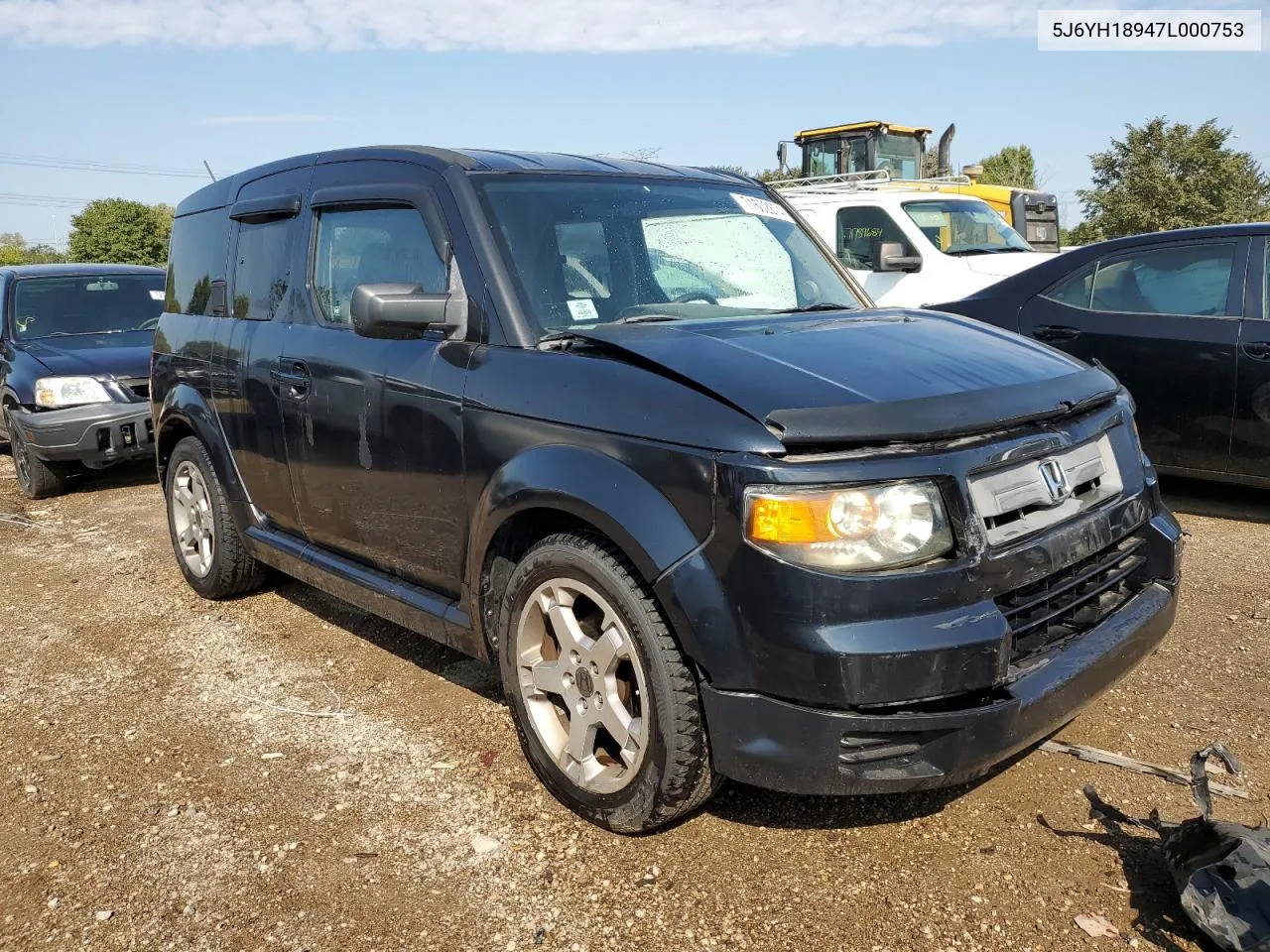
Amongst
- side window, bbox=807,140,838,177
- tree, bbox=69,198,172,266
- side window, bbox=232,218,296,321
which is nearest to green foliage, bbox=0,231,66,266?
tree, bbox=69,198,172,266

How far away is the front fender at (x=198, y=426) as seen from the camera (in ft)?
15.5

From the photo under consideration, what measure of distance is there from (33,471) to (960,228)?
28.6 feet

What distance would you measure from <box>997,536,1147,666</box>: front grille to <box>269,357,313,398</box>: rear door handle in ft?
8.55

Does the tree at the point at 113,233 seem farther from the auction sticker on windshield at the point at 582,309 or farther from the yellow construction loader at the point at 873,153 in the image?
the auction sticker on windshield at the point at 582,309

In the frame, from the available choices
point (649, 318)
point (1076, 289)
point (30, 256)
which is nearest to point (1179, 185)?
point (1076, 289)

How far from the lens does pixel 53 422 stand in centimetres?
782

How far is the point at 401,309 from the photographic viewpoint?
322cm

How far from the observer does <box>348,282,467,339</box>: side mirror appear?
10.6 feet

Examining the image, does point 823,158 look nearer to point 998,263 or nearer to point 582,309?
point 998,263

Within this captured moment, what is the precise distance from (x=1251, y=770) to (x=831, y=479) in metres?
1.80

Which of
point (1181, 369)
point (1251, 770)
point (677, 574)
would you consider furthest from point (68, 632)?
point (1181, 369)

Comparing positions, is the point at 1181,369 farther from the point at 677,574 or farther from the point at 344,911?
the point at 344,911

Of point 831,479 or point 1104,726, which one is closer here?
point 831,479

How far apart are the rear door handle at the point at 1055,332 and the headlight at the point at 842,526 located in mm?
4390
